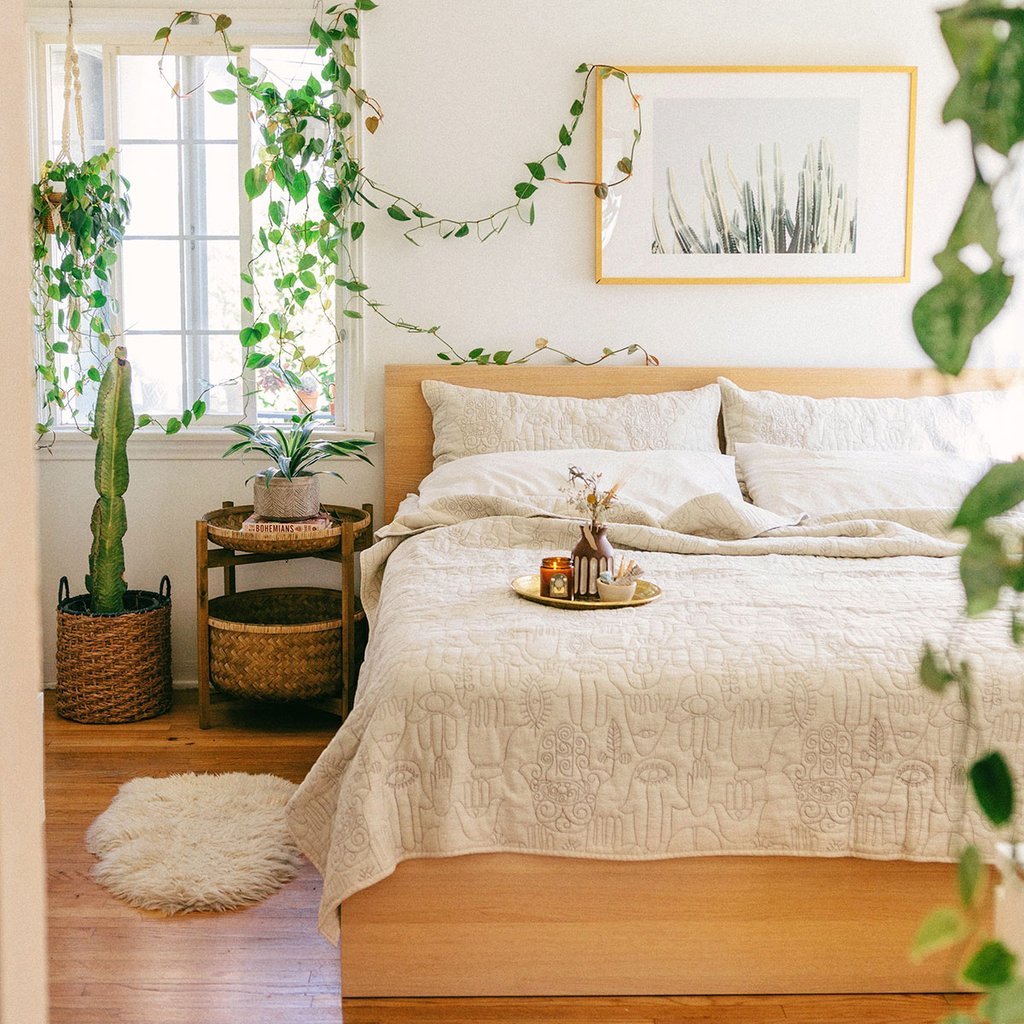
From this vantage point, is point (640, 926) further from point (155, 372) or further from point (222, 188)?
point (222, 188)

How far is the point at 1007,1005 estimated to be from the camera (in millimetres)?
441

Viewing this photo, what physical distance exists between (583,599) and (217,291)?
2.08 m

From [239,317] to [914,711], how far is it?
270cm

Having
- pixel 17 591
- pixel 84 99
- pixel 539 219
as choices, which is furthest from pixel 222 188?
pixel 17 591

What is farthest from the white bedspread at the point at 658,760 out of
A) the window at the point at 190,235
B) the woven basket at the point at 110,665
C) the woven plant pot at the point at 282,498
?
the window at the point at 190,235

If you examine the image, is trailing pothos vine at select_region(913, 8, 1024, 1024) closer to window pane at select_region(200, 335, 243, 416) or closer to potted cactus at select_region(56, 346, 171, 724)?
potted cactus at select_region(56, 346, 171, 724)

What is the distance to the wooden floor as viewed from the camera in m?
2.01

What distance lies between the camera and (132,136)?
3881 millimetres

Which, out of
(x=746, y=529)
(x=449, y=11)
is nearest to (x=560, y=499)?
(x=746, y=529)

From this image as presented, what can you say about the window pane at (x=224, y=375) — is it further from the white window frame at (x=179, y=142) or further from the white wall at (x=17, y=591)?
the white wall at (x=17, y=591)

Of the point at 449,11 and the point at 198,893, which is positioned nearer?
the point at 198,893

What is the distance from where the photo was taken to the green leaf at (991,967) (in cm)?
47

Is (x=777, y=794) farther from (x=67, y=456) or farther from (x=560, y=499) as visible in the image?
(x=67, y=456)

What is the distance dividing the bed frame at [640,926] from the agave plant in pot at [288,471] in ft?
5.50
